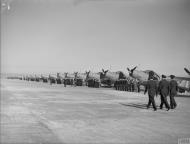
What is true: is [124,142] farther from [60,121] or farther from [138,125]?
[60,121]

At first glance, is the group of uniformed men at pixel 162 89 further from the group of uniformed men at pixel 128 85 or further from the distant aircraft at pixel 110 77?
the distant aircraft at pixel 110 77

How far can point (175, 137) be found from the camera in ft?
26.7

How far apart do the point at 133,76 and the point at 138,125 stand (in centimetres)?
2967

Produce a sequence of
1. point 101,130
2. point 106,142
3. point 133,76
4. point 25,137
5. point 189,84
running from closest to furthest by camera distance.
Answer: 1. point 106,142
2. point 25,137
3. point 101,130
4. point 189,84
5. point 133,76

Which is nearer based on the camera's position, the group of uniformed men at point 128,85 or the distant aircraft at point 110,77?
the group of uniformed men at point 128,85

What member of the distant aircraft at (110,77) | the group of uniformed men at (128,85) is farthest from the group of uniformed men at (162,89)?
the distant aircraft at (110,77)

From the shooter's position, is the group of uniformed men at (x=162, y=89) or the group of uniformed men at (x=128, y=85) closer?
the group of uniformed men at (x=162, y=89)

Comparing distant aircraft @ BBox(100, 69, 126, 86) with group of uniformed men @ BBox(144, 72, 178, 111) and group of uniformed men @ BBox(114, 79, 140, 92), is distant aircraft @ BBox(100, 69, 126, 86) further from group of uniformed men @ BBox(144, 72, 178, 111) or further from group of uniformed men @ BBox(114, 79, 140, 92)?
group of uniformed men @ BBox(144, 72, 178, 111)

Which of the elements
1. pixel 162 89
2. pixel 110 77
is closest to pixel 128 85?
pixel 110 77

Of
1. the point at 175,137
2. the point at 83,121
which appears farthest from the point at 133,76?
the point at 175,137

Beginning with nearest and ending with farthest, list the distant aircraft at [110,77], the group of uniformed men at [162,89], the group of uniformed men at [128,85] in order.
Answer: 1. the group of uniformed men at [162,89]
2. the group of uniformed men at [128,85]
3. the distant aircraft at [110,77]

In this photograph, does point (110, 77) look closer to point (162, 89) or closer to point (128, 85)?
point (128, 85)

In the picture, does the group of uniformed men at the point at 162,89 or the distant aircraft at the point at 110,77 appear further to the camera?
the distant aircraft at the point at 110,77

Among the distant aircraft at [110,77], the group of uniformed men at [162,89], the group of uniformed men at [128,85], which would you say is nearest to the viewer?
the group of uniformed men at [162,89]
